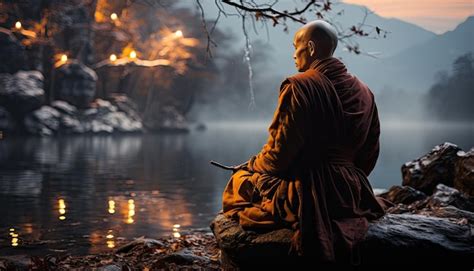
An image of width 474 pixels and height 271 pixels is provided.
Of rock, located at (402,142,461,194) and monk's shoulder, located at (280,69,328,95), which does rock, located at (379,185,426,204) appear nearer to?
rock, located at (402,142,461,194)

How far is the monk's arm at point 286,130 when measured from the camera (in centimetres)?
382

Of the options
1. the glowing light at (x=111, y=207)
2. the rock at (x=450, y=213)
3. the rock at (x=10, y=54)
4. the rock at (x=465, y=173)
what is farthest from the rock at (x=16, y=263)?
the rock at (x=10, y=54)

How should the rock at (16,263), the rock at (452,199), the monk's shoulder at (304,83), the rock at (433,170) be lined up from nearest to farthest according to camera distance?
1. the monk's shoulder at (304,83)
2. the rock at (16,263)
3. the rock at (452,199)
4. the rock at (433,170)

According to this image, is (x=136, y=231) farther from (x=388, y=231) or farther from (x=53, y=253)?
(x=388, y=231)

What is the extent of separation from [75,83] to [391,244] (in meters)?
26.3

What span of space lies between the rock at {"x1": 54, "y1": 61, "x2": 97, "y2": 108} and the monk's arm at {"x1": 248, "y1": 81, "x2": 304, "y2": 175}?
2564cm

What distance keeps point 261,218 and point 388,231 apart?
33.9 inches

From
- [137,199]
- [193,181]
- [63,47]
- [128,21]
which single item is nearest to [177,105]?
[128,21]

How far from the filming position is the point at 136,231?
7137 mm

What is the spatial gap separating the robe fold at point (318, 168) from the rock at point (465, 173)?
327cm

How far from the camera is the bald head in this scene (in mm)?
3998

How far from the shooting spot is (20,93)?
82.1 ft

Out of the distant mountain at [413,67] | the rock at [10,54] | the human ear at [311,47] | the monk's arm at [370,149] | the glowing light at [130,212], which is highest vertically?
the distant mountain at [413,67]

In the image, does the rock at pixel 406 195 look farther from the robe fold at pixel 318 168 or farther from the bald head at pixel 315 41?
the bald head at pixel 315 41
